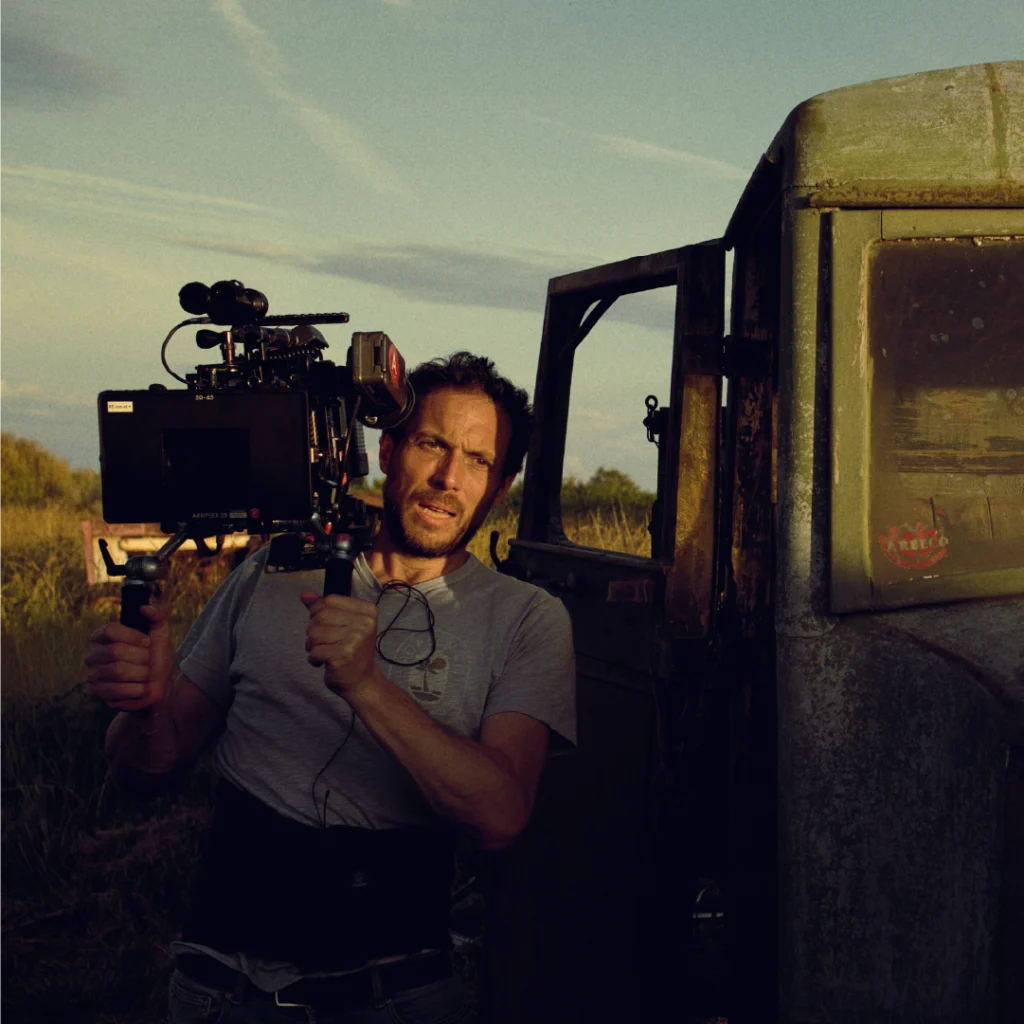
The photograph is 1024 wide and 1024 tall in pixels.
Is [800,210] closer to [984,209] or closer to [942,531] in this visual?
[984,209]

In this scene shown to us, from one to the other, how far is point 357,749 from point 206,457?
60 cm

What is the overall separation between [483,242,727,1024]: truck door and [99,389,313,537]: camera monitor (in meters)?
1.47

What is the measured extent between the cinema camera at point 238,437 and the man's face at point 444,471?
341mm

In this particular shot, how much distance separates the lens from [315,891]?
7.44ft

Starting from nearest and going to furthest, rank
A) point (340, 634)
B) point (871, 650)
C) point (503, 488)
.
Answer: point (340, 634) < point (871, 650) < point (503, 488)

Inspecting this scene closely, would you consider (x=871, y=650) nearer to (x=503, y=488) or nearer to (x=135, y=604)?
(x=503, y=488)

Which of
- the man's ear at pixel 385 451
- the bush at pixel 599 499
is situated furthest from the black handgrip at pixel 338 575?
the bush at pixel 599 499

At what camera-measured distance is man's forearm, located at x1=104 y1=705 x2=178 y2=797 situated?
2.36 metres

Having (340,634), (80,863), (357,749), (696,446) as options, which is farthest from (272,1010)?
(80,863)

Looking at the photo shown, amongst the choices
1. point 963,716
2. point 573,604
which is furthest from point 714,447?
point 963,716

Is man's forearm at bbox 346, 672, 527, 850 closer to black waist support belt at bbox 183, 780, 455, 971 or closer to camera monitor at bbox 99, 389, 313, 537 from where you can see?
black waist support belt at bbox 183, 780, 455, 971

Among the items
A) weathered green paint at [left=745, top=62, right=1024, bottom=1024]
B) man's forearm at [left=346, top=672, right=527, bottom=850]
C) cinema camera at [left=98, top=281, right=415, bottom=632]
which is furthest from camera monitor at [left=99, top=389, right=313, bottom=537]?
weathered green paint at [left=745, top=62, right=1024, bottom=1024]

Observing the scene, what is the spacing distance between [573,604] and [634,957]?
1.03m

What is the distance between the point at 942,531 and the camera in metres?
2.58
